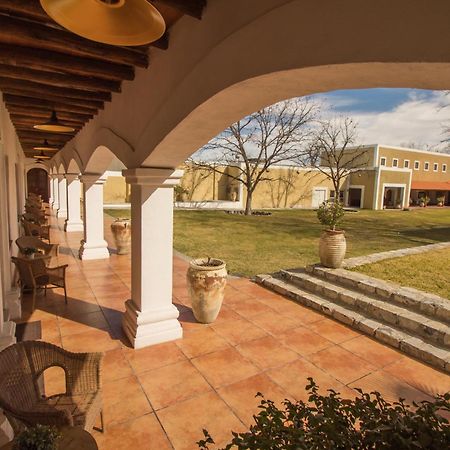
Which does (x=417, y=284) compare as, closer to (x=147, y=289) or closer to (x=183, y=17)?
(x=147, y=289)

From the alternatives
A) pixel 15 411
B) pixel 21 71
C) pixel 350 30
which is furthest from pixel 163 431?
pixel 21 71

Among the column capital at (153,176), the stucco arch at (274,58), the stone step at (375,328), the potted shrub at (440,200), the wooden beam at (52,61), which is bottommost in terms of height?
the stone step at (375,328)

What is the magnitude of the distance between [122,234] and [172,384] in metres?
6.71

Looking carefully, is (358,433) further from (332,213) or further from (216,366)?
(332,213)

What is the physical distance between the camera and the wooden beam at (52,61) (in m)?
3.46

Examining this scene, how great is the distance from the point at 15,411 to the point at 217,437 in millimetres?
1887

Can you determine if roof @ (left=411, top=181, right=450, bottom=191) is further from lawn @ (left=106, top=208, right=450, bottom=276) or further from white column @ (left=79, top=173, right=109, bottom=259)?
white column @ (left=79, top=173, right=109, bottom=259)

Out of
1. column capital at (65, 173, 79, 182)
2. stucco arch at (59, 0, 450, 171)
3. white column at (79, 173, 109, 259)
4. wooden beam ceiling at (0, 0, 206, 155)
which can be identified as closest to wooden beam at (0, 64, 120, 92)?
wooden beam ceiling at (0, 0, 206, 155)

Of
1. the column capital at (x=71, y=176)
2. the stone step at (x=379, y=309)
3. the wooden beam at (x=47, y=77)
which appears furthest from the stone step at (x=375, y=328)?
the column capital at (x=71, y=176)

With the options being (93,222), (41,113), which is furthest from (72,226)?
(41,113)

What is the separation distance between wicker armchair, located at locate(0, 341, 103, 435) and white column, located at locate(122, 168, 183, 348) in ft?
5.82

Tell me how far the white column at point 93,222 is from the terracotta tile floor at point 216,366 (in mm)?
3006

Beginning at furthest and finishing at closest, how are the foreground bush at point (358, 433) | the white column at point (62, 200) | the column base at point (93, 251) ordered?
1. the white column at point (62, 200)
2. the column base at point (93, 251)
3. the foreground bush at point (358, 433)

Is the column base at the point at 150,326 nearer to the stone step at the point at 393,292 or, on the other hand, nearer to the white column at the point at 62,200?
the stone step at the point at 393,292
